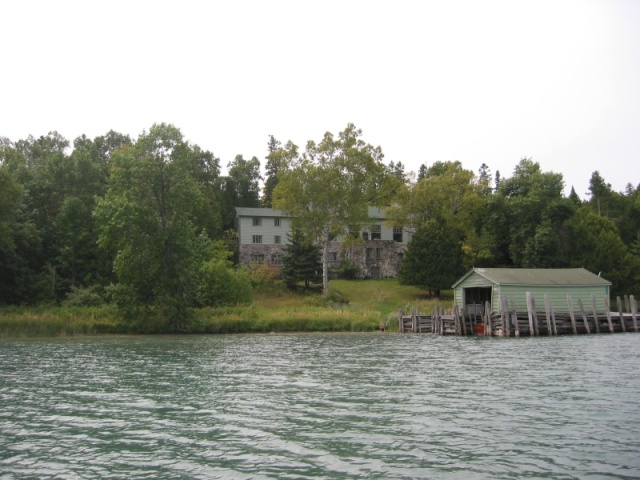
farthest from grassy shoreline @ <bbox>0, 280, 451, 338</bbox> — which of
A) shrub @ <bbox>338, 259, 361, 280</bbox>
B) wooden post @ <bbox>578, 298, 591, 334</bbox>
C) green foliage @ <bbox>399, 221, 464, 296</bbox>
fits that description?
shrub @ <bbox>338, 259, 361, 280</bbox>

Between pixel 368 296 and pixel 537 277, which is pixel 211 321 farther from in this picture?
pixel 537 277

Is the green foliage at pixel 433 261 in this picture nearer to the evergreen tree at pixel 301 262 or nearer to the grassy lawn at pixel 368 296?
the grassy lawn at pixel 368 296

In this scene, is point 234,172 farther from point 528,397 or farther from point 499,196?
point 528,397

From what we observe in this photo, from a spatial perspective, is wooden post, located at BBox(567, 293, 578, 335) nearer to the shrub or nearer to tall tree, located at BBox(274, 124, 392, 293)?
tall tree, located at BBox(274, 124, 392, 293)

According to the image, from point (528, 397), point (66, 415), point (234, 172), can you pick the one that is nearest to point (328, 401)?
point (528, 397)

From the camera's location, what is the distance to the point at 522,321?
42.3m

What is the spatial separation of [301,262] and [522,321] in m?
30.3

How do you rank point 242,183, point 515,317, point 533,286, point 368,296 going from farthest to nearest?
point 242,183 < point 368,296 < point 533,286 < point 515,317

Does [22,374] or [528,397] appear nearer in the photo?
[528,397]

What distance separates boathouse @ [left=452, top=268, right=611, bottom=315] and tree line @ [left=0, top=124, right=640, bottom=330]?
17.9 metres

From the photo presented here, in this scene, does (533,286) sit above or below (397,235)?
below

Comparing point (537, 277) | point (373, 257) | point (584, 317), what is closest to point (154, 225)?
point (537, 277)

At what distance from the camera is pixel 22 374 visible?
80.0ft

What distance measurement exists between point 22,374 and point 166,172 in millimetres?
25825
